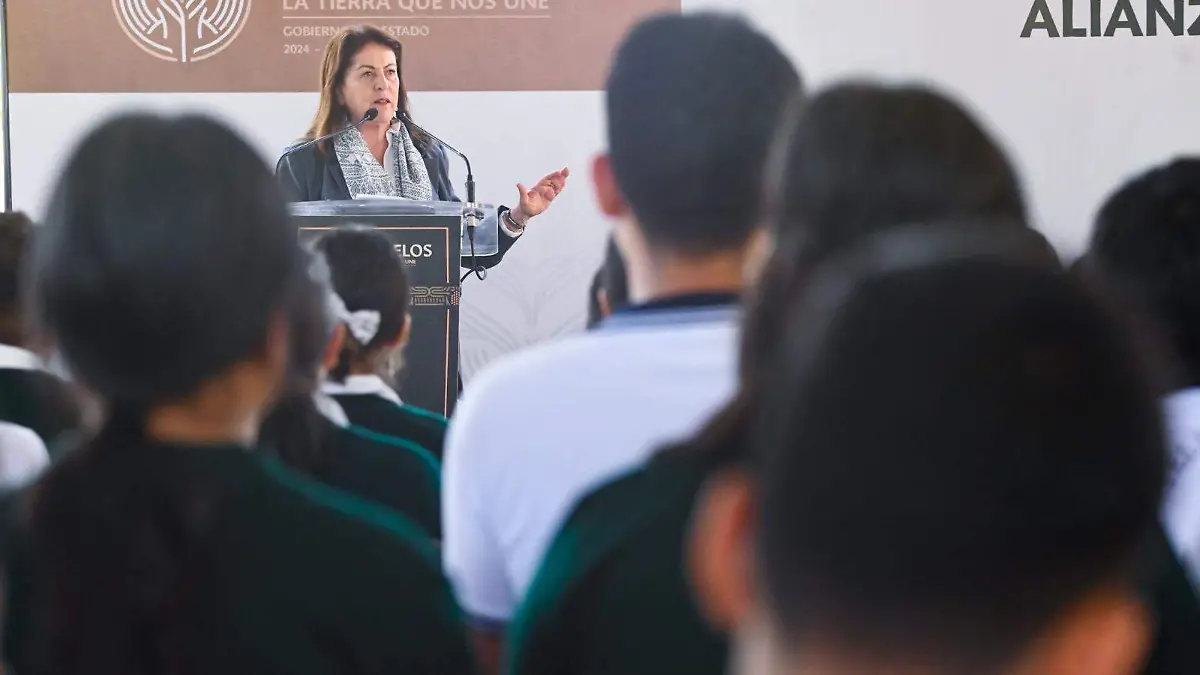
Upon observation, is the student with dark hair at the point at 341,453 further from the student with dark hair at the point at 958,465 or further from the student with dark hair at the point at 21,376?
the student with dark hair at the point at 958,465

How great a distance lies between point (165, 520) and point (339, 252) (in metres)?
1.25

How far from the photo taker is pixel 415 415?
6.97 ft

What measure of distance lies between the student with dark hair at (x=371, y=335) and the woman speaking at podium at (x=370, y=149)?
1923 millimetres

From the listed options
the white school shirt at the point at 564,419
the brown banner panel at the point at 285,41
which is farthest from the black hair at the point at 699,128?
the brown banner panel at the point at 285,41

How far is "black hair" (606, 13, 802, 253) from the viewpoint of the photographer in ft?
3.88

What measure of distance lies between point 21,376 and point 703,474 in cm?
124

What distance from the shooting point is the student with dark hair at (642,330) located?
1097 millimetres

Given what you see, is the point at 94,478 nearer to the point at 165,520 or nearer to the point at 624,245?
the point at 165,520

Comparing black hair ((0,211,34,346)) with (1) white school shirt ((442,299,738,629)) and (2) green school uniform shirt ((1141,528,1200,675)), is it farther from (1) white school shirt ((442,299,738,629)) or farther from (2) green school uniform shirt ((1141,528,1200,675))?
(2) green school uniform shirt ((1141,528,1200,675))

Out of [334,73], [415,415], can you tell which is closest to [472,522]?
[415,415]

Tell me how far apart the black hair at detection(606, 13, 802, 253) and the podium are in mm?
2324

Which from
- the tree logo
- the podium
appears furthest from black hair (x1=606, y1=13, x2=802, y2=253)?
the tree logo

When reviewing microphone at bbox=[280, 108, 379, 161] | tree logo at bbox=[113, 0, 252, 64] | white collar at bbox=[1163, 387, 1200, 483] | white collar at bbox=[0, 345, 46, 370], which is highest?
tree logo at bbox=[113, 0, 252, 64]

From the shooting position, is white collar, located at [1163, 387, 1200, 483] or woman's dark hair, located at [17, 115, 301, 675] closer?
woman's dark hair, located at [17, 115, 301, 675]
